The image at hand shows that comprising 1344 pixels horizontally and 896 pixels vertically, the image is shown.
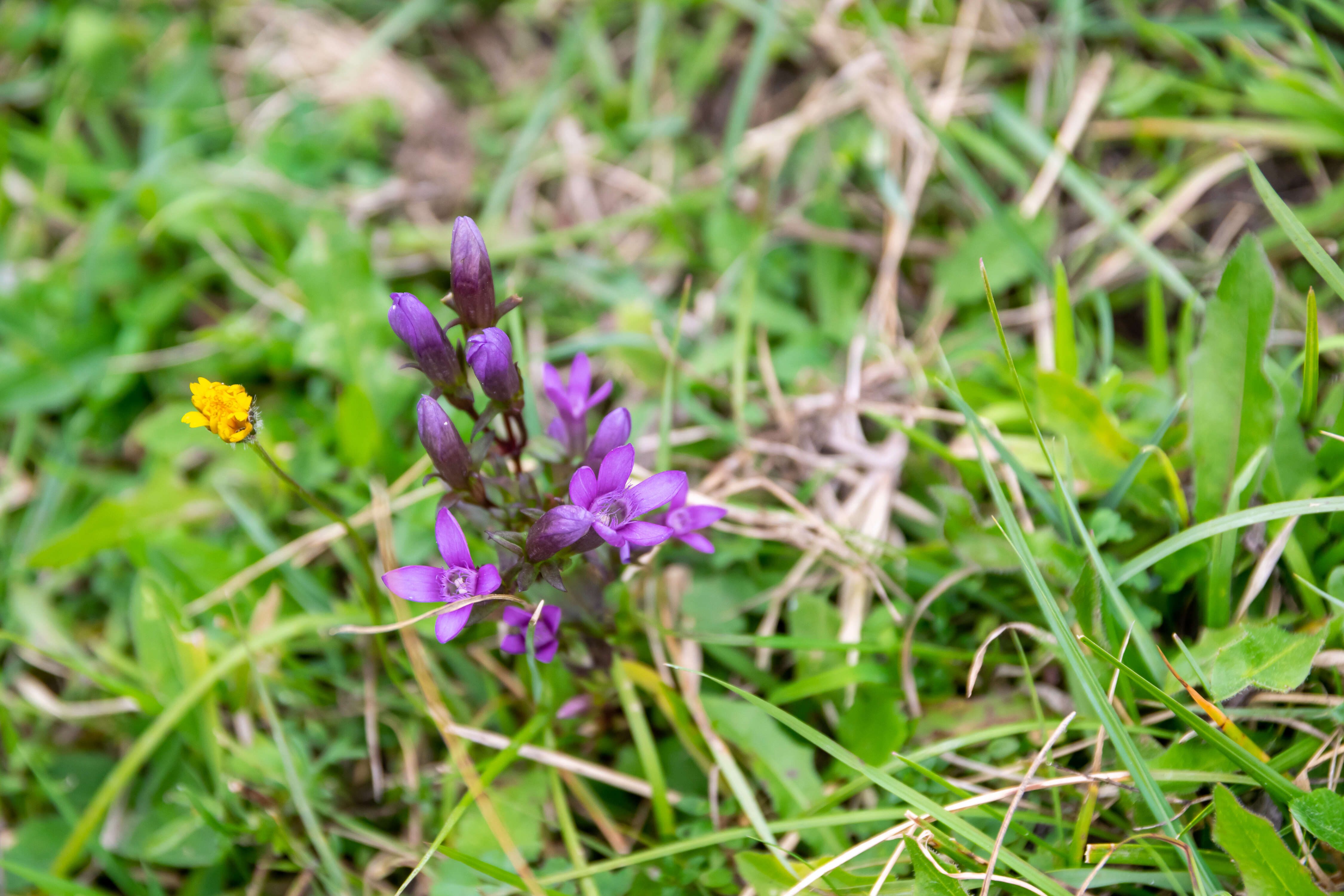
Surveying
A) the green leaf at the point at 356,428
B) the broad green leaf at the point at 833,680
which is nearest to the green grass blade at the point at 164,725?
the green leaf at the point at 356,428

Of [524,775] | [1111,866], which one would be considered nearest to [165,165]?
[524,775]

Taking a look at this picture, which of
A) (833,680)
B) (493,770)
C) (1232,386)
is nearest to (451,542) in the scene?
(493,770)

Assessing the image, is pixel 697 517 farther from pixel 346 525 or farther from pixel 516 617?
pixel 346 525

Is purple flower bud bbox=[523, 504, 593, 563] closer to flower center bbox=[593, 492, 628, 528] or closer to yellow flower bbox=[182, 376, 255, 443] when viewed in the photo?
flower center bbox=[593, 492, 628, 528]

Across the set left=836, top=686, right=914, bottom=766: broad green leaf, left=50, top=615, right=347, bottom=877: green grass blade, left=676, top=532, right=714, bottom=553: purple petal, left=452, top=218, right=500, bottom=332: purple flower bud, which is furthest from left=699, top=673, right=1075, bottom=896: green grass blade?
left=50, top=615, right=347, bottom=877: green grass blade

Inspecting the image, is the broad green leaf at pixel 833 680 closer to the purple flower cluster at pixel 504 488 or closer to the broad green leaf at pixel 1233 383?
the purple flower cluster at pixel 504 488

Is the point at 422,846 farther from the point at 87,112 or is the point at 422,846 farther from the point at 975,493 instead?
the point at 87,112
